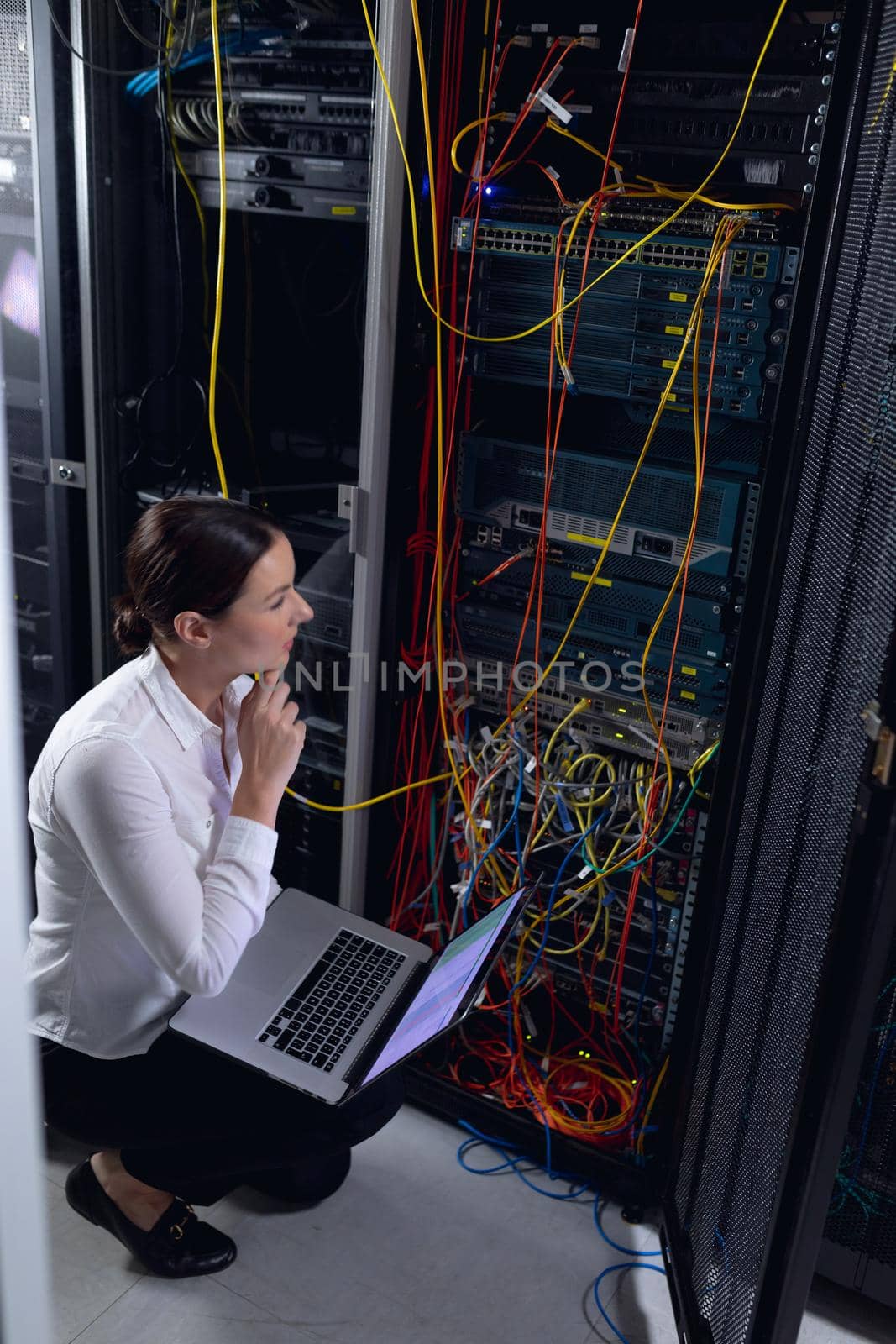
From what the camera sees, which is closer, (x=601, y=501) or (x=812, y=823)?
(x=812, y=823)

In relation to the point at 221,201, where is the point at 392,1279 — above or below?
below

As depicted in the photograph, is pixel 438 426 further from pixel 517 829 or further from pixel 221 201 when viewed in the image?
pixel 517 829

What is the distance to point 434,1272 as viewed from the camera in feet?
6.04

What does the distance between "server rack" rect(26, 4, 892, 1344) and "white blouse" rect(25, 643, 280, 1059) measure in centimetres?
55

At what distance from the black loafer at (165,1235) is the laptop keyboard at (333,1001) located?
1.26ft

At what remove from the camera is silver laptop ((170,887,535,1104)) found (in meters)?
1.61

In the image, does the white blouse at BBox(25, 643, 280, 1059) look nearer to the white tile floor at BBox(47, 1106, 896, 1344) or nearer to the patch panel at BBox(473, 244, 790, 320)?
the white tile floor at BBox(47, 1106, 896, 1344)

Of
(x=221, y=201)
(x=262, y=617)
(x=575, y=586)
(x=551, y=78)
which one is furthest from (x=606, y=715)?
(x=221, y=201)

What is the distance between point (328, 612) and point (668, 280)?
89 centimetres

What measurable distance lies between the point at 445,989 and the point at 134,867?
1.65 ft

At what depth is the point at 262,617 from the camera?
1.58 metres

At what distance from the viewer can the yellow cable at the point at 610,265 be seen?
63.4 inches

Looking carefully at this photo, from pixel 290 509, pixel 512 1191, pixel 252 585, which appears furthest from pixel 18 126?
pixel 512 1191

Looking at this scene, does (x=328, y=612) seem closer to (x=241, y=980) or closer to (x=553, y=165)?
(x=241, y=980)
